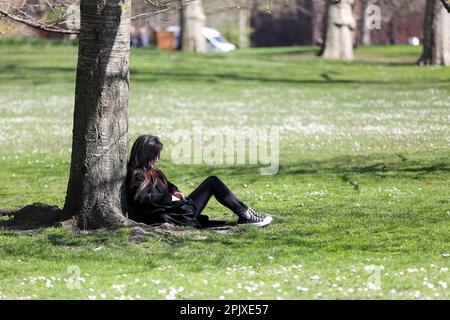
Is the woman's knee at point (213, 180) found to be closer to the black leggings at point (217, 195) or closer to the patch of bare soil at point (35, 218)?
the black leggings at point (217, 195)

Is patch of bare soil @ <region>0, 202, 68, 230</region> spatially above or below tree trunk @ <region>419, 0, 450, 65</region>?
below

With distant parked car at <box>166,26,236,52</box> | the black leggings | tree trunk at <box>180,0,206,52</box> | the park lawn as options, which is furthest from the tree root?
distant parked car at <box>166,26,236,52</box>

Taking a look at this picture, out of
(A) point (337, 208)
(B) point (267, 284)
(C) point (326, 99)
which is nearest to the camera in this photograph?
(B) point (267, 284)

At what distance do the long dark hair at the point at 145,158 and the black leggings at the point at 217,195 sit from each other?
54cm

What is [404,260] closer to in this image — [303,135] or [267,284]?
[267,284]

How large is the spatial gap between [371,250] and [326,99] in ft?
63.0

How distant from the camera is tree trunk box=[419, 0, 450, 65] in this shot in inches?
1394

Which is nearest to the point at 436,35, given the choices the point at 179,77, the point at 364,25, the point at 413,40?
the point at 179,77

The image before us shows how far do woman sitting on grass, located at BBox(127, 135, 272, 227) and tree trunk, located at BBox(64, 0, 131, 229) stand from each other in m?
0.19

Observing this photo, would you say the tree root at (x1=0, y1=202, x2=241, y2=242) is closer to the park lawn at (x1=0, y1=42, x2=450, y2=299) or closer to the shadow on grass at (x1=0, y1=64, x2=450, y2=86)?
the park lawn at (x1=0, y1=42, x2=450, y2=299)

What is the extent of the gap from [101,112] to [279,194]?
12.6 ft

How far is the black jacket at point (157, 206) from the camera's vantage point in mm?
10383

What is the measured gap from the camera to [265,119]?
77.5 feet
